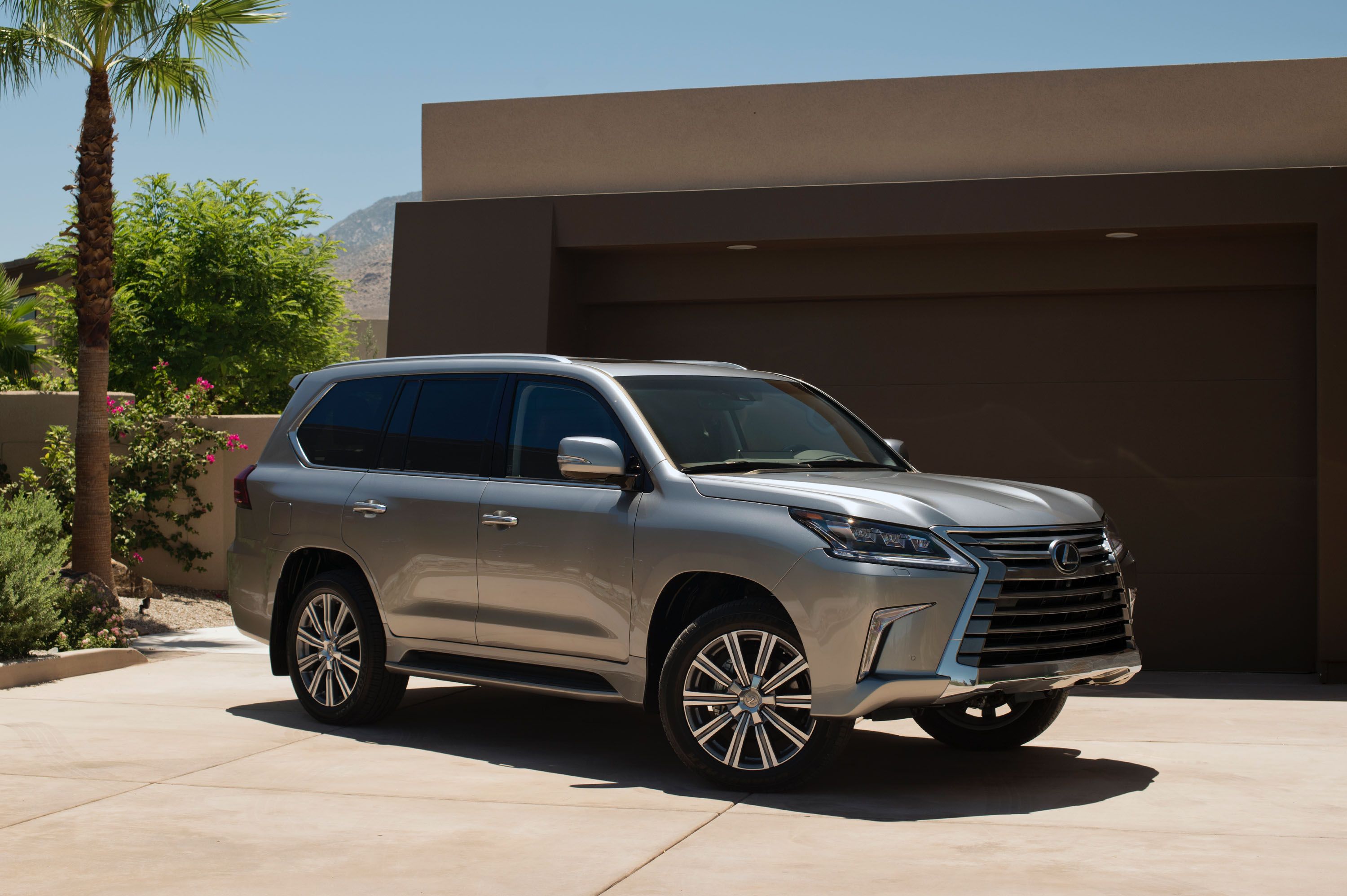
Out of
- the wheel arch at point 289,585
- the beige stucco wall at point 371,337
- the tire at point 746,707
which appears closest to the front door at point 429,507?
the wheel arch at point 289,585

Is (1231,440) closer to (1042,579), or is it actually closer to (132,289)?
(1042,579)

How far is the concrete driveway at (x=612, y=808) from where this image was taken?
16.7 ft

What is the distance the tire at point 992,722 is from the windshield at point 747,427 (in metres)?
1.37

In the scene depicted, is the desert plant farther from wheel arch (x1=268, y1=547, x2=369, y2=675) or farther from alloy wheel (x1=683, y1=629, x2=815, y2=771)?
alloy wheel (x1=683, y1=629, x2=815, y2=771)

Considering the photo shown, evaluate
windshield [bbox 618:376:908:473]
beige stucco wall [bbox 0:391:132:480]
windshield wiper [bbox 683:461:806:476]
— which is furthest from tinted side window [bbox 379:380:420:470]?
beige stucco wall [bbox 0:391:132:480]

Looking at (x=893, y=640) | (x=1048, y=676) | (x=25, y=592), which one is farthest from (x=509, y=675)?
(x=25, y=592)

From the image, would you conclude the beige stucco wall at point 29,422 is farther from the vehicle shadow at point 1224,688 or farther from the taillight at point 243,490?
the vehicle shadow at point 1224,688

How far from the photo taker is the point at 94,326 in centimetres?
1306

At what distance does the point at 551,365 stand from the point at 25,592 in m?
4.71

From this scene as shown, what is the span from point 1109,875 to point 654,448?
2.96 meters

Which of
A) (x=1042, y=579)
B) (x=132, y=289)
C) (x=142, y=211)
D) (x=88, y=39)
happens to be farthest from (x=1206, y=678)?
(x=142, y=211)

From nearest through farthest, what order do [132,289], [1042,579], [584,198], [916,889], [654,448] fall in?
1. [916,889]
2. [1042,579]
3. [654,448]
4. [584,198]
5. [132,289]

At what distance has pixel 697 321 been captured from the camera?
13.2 m

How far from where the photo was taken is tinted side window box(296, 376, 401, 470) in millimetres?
8359
